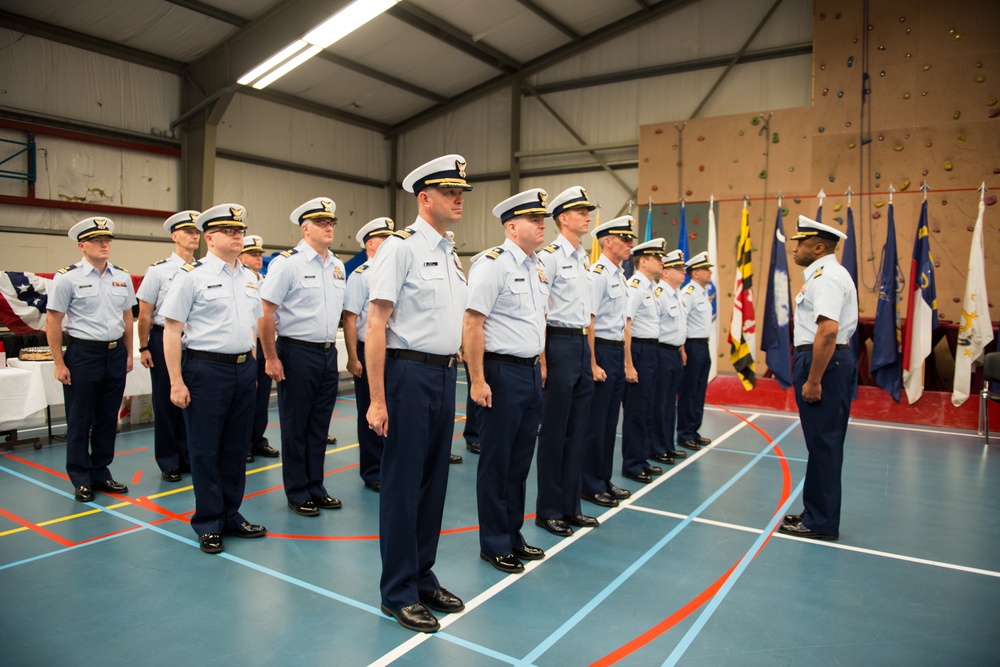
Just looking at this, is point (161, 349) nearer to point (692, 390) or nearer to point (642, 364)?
point (642, 364)

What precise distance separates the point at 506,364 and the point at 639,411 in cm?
238

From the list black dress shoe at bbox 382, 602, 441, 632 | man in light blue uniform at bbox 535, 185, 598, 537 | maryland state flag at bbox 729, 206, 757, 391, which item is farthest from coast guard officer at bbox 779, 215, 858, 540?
maryland state flag at bbox 729, 206, 757, 391

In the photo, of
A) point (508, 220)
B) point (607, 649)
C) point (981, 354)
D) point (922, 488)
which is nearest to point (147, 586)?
point (607, 649)

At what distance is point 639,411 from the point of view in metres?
5.44

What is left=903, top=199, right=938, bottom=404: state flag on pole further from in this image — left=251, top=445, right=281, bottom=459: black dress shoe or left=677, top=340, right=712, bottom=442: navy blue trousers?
left=251, top=445, right=281, bottom=459: black dress shoe

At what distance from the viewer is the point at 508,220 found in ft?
11.9

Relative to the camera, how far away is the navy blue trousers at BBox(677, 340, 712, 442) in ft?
21.5

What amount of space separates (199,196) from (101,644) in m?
10.7

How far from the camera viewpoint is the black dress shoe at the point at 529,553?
143 inches

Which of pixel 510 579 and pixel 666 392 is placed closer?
pixel 510 579

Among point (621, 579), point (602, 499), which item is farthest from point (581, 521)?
point (621, 579)

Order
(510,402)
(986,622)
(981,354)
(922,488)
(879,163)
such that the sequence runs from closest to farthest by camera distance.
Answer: (986,622) < (510,402) < (922,488) < (981,354) < (879,163)

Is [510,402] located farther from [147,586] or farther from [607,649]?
[147,586]

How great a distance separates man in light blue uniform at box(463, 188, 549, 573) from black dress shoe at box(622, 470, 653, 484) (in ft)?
6.64
